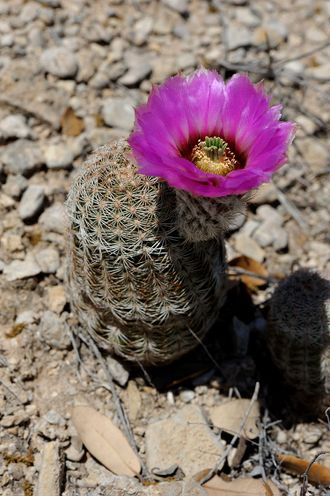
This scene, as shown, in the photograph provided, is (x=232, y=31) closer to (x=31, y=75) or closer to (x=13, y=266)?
(x=31, y=75)

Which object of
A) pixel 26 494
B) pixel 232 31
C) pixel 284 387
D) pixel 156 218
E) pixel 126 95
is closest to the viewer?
pixel 156 218

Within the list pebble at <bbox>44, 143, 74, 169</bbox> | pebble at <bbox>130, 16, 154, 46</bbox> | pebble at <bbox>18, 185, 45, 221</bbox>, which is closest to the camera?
pebble at <bbox>18, 185, 45, 221</bbox>

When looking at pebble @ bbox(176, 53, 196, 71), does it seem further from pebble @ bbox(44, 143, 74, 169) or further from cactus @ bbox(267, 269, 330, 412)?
cactus @ bbox(267, 269, 330, 412)

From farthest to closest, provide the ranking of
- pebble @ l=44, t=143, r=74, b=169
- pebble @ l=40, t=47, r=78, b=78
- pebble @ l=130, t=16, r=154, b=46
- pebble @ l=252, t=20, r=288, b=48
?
pebble @ l=252, t=20, r=288, b=48, pebble @ l=130, t=16, r=154, b=46, pebble @ l=40, t=47, r=78, b=78, pebble @ l=44, t=143, r=74, b=169

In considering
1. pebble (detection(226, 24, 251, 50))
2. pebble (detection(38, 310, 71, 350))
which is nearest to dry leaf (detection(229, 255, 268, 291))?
pebble (detection(38, 310, 71, 350))

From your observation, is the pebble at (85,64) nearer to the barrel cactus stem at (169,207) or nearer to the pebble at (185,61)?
the pebble at (185,61)

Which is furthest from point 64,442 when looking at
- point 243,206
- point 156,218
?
point 243,206
